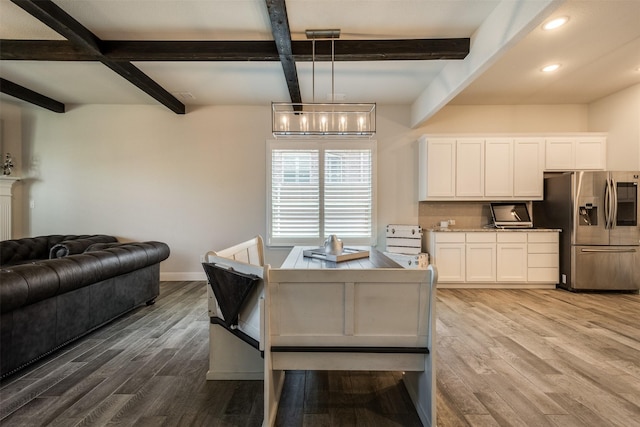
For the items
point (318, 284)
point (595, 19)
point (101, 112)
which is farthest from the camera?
point (101, 112)

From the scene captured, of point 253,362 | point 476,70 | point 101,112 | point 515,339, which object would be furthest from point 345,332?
point 101,112

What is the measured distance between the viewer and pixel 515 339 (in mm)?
2650

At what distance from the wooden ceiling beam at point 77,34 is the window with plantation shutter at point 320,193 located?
74.1 inches

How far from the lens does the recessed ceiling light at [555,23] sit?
2565 mm

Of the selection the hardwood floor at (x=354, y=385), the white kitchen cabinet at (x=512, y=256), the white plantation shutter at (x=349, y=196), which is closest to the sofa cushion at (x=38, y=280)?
the hardwood floor at (x=354, y=385)

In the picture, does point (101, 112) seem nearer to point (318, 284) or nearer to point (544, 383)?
point (318, 284)

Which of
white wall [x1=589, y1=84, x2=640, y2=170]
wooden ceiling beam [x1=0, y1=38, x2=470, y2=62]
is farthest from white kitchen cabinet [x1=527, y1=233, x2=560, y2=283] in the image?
wooden ceiling beam [x1=0, y1=38, x2=470, y2=62]

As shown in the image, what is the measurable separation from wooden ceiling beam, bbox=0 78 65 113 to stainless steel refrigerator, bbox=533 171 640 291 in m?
Answer: 7.80

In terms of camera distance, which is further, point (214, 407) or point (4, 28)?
point (4, 28)

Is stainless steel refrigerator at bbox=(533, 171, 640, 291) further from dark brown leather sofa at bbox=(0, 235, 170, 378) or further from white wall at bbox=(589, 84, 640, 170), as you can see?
dark brown leather sofa at bbox=(0, 235, 170, 378)

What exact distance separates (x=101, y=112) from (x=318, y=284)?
205 inches

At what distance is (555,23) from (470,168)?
2.08 meters

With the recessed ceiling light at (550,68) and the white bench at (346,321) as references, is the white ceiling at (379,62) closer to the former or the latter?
the recessed ceiling light at (550,68)

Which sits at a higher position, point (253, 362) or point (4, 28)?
point (4, 28)
